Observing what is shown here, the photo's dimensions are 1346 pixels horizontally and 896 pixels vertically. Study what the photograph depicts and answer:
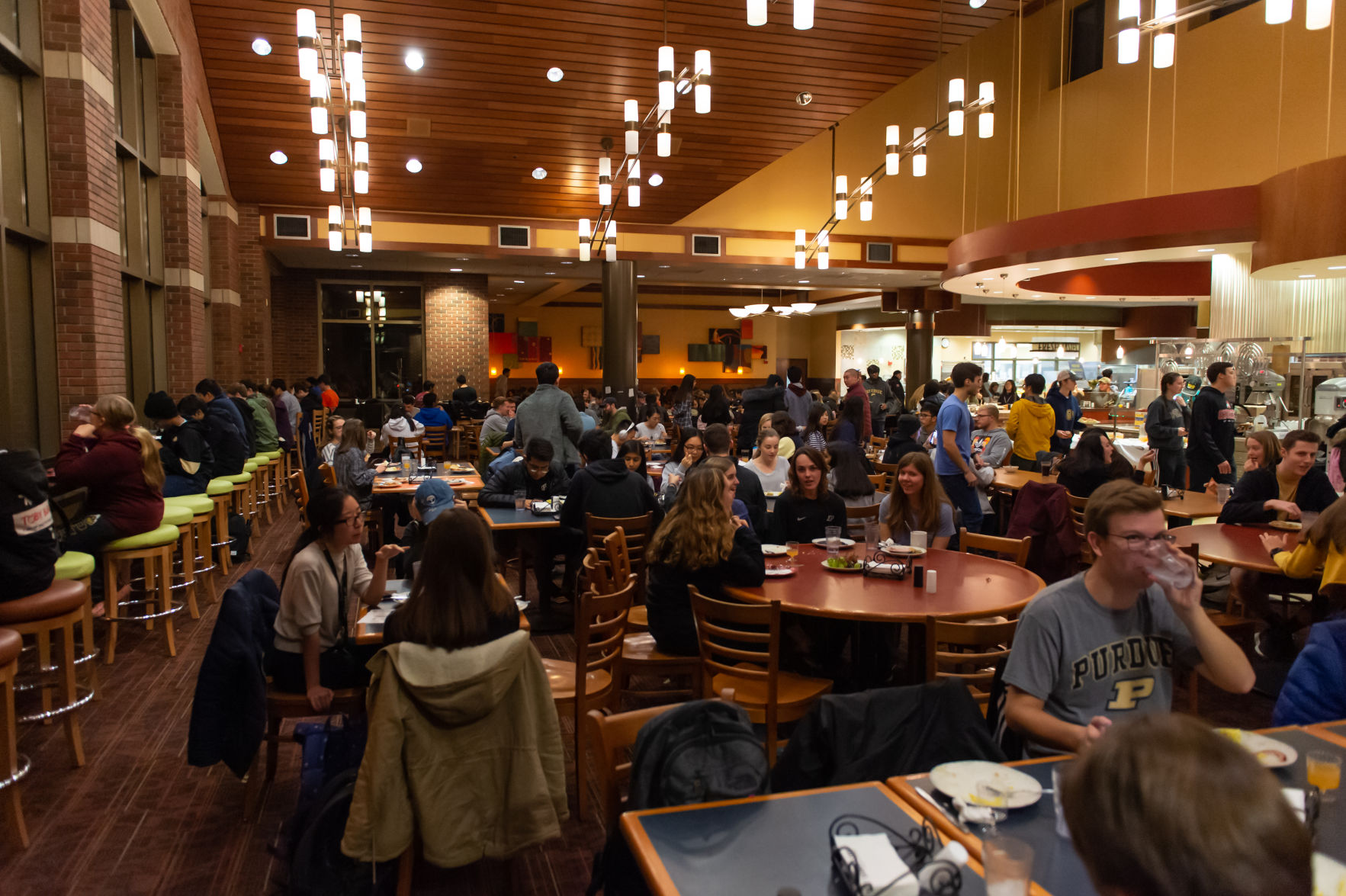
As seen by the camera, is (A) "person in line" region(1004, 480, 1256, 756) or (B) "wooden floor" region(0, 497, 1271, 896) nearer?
(A) "person in line" region(1004, 480, 1256, 756)

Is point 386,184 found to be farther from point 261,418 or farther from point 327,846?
point 327,846

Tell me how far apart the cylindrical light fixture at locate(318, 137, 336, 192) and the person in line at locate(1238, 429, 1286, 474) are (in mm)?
8120

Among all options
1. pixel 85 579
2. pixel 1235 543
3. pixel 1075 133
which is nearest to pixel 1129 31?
pixel 1235 543

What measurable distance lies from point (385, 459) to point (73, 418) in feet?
13.9

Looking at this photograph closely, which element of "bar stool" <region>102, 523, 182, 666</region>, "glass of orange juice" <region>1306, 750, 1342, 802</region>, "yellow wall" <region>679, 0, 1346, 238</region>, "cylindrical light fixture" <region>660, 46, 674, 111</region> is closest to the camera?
"glass of orange juice" <region>1306, 750, 1342, 802</region>

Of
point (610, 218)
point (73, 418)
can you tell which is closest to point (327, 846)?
point (73, 418)

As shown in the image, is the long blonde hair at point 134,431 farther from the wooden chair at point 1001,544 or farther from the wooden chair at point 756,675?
the wooden chair at point 1001,544

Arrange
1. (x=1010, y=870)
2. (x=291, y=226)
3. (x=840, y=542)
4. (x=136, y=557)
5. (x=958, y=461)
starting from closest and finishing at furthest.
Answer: (x=1010, y=870) → (x=840, y=542) → (x=136, y=557) → (x=958, y=461) → (x=291, y=226)

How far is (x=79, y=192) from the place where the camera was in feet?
19.8

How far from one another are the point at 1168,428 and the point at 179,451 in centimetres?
808

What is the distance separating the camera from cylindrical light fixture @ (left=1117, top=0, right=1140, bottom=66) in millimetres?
5392

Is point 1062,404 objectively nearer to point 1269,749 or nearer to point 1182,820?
point 1269,749

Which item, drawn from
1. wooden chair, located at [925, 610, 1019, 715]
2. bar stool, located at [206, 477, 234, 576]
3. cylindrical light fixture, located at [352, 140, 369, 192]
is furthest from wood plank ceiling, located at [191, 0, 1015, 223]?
wooden chair, located at [925, 610, 1019, 715]

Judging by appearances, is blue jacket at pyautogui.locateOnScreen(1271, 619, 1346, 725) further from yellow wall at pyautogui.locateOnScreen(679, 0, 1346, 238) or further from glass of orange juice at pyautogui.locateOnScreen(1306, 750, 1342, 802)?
yellow wall at pyautogui.locateOnScreen(679, 0, 1346, 238)
